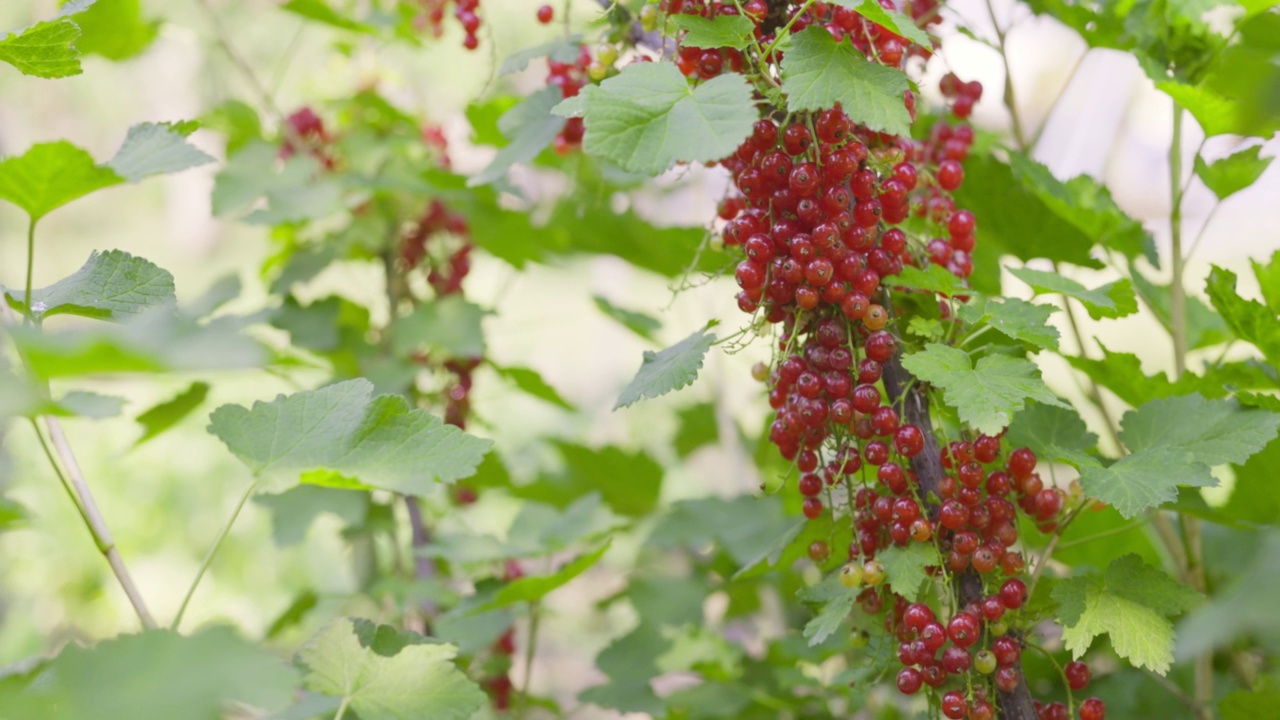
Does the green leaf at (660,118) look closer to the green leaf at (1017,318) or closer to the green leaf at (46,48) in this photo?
the green leaf at (1017,318)

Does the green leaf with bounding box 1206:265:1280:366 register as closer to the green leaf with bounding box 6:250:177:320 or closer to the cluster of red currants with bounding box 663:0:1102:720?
the cluster of red currants with bounding box 663:0:1102:720

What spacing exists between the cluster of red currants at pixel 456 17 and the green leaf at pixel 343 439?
438mm

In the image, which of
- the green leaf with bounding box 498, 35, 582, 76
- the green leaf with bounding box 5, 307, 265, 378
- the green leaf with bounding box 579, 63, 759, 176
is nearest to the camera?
the green leaf with bounding box 5, 307, 265, 378

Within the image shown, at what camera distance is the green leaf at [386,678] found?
552mm

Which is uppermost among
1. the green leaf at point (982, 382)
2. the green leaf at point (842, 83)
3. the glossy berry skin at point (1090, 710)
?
the green leaf at point (842, 83)

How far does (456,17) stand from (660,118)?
0.46 meters

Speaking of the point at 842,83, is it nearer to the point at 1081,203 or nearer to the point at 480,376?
the point at 1081,203

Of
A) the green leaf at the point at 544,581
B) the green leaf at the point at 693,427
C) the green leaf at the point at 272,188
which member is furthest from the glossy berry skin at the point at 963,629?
the green leaf at the point at 693,427

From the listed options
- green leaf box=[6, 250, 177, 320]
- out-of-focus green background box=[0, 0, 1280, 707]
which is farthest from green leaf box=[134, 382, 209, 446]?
green leaf box=[6, 250, 177, 320]

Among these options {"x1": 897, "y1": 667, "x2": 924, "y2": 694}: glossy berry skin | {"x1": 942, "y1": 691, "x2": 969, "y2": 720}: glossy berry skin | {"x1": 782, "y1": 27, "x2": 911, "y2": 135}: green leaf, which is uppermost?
{"x1": 782, "y1": 27, "x2": 911, "y2": 135}: green leaf

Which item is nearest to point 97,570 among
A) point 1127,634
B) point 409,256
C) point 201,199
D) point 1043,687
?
point 409,256

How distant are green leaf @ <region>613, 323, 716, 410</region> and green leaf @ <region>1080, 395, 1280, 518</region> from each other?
0.25 metres

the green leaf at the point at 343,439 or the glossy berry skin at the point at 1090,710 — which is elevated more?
the green leaf at the point at 343,439

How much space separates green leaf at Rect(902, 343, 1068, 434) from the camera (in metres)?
0.51
